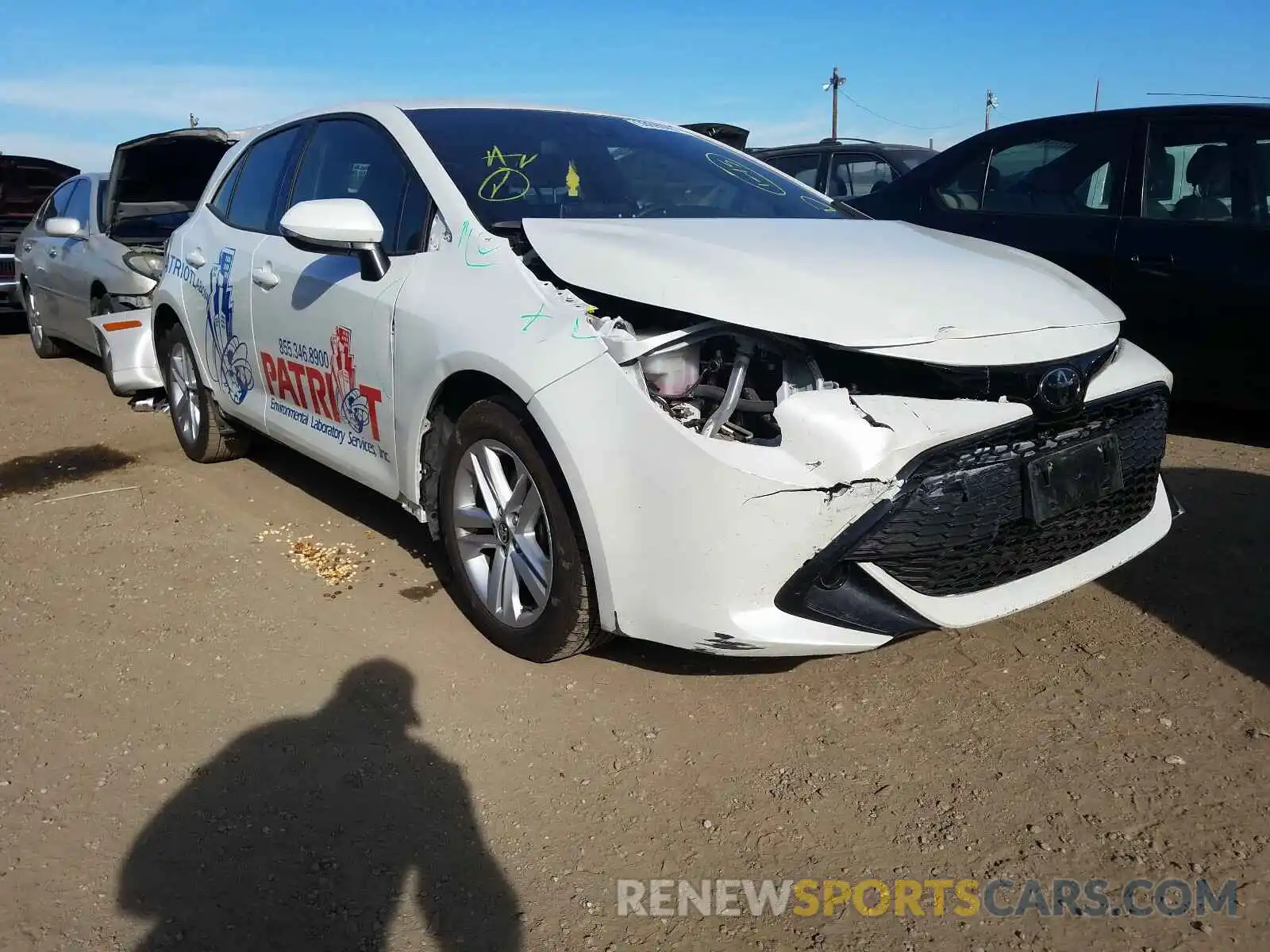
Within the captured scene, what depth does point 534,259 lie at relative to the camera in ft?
9.91

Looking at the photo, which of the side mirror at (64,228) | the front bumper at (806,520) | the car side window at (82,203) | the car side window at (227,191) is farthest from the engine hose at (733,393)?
the car side window at (82,203)

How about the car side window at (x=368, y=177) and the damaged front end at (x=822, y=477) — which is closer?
the damaged front end at (x=822, y=477)

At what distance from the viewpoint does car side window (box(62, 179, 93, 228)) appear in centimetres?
764

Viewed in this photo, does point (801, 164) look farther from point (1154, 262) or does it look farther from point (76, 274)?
point (76, 274)

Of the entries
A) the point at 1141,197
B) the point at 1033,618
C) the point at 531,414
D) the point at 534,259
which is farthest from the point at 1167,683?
the point at 1141,197

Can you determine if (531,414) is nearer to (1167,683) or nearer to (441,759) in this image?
(441,759)

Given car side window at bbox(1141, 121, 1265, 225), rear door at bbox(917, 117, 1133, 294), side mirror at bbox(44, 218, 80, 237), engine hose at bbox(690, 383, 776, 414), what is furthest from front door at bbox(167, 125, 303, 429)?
car side window at bbox(1141, 121, 1265, 225)

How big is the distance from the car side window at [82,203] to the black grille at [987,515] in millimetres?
6993

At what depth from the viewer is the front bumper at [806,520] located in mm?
2432

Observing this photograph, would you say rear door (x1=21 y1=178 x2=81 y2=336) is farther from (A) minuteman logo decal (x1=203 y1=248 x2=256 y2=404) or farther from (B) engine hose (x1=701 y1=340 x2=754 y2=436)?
(B) engine hose (x1=701 y1=340 x2=754 y2=436)

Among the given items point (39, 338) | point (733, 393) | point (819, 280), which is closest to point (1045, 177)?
point (819, 280)

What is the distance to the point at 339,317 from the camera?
3.56 m

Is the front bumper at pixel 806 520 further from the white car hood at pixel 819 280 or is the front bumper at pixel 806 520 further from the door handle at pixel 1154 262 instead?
the door handle at pixel 1154 262

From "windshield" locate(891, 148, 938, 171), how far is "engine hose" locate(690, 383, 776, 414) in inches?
276
